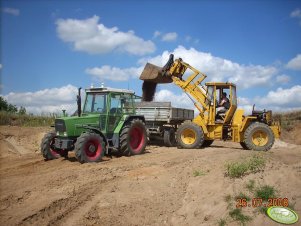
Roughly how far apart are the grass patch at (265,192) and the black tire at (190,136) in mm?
7554

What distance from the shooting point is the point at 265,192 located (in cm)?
653

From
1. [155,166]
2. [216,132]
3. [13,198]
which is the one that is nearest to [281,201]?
[155,166]

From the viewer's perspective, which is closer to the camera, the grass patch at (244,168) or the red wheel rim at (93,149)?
the grass patch at (244,168)

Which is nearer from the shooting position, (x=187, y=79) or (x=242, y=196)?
(x=242, y=196)

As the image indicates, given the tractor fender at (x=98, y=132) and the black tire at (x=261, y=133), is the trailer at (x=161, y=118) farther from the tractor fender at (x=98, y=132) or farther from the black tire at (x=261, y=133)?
the tractor fender at (x=98, y=132)

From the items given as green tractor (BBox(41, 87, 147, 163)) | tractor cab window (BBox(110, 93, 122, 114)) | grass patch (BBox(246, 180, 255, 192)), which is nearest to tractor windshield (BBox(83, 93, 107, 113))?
green tractor (BBox(41, 87, 147, 163))

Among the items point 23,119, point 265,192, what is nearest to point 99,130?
point 265,192

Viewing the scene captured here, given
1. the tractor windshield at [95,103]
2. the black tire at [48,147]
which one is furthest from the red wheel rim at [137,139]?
the black tire at [48,147]

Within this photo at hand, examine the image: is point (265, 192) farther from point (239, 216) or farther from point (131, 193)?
point (131, 193)

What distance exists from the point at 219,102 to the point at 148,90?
3739 mm

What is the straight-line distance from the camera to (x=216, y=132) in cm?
1442

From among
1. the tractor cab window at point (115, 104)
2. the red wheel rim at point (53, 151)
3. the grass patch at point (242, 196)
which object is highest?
the tractor cab window at point (115, 104)

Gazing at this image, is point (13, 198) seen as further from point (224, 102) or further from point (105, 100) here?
point (224, 102)

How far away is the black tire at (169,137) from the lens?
51.7 ft
